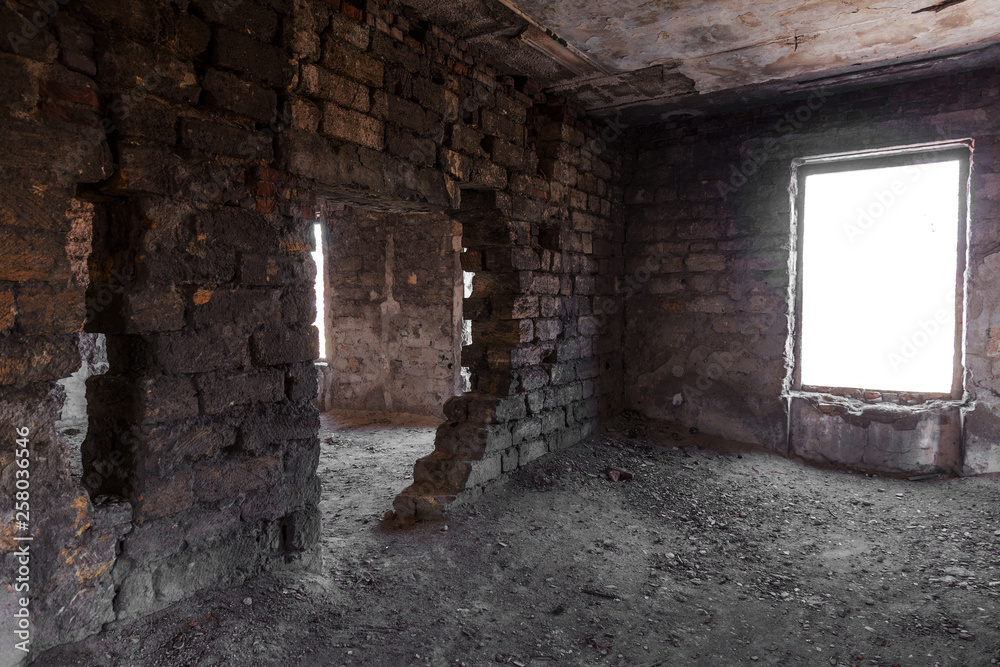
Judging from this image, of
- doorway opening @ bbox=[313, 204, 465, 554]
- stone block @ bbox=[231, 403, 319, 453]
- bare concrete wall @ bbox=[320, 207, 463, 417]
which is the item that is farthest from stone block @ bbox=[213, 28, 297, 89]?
bare concrete wall @ bbox=[320, 207, 463, 417]

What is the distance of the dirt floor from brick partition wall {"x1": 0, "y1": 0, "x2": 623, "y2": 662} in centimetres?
25

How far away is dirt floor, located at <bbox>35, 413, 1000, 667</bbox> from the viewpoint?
235cm

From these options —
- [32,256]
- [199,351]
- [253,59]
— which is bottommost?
[199,351]

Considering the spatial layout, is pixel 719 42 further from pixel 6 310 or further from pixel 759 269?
pixel 6 310

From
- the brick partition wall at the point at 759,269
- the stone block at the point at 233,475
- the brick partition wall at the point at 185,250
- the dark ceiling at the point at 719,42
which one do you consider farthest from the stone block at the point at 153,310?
the brick partition wall at the point at 759,269

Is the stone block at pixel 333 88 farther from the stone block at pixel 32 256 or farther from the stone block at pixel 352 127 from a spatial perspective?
the stone block at pixel 32 256

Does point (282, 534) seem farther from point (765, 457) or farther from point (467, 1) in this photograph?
point (765, 457)

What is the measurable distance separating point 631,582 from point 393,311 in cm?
445

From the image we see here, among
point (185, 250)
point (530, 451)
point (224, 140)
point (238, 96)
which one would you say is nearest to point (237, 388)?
point (185, 250)

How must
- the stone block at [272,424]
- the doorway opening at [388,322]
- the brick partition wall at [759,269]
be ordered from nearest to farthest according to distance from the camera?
the stone block at [272,424]
the brick partition wall at [759,269]
the doorway opening at [388,322]

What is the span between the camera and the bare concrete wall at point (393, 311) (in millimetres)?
6449

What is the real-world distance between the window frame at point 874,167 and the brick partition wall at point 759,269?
0.08 metres

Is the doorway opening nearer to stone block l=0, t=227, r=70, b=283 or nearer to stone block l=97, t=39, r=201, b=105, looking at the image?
stone block l=97, t=39, r=201, b=105

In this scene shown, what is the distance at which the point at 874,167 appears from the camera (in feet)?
14.8
